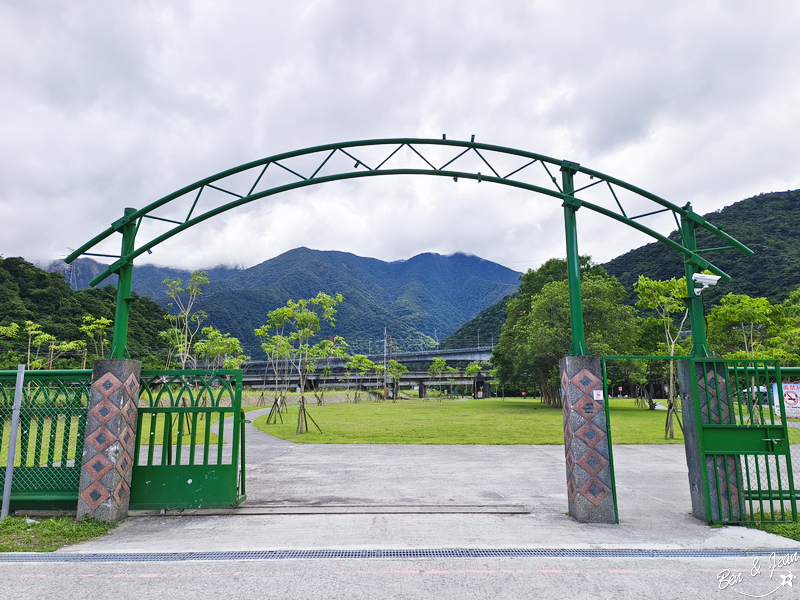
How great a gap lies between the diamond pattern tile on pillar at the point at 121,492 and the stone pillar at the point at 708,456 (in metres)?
7.50

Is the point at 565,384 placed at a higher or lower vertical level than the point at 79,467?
higher

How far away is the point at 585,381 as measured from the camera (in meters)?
6.45

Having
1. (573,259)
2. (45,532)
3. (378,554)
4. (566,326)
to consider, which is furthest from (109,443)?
(566,326)

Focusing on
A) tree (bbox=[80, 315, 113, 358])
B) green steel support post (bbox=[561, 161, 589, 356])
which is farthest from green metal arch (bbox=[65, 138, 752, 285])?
tree (bbox=[80, 315, 113, 358])

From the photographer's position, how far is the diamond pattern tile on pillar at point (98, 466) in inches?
244

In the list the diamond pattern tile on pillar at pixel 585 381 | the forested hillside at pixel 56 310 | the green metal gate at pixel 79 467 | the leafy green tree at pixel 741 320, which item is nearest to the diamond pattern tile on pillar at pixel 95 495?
the green metal gate at pixel 79 467

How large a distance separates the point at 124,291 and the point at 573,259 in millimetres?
6571

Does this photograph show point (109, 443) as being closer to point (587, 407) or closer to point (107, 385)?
point (107, 385)

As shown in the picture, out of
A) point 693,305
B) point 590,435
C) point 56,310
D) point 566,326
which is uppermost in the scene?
point 56,310

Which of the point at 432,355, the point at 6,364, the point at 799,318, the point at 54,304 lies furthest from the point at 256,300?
the point at 799,318

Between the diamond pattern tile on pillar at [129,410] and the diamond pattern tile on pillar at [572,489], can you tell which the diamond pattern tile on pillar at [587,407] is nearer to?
the diamond pattern tile on pillar at [572,489]

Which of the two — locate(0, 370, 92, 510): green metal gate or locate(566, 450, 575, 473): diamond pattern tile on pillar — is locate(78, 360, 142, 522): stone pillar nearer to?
locate(0, 370, 92, 510): green metal gate

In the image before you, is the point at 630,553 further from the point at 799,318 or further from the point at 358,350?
the point at 358,350

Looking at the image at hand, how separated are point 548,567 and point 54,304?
56.2m
